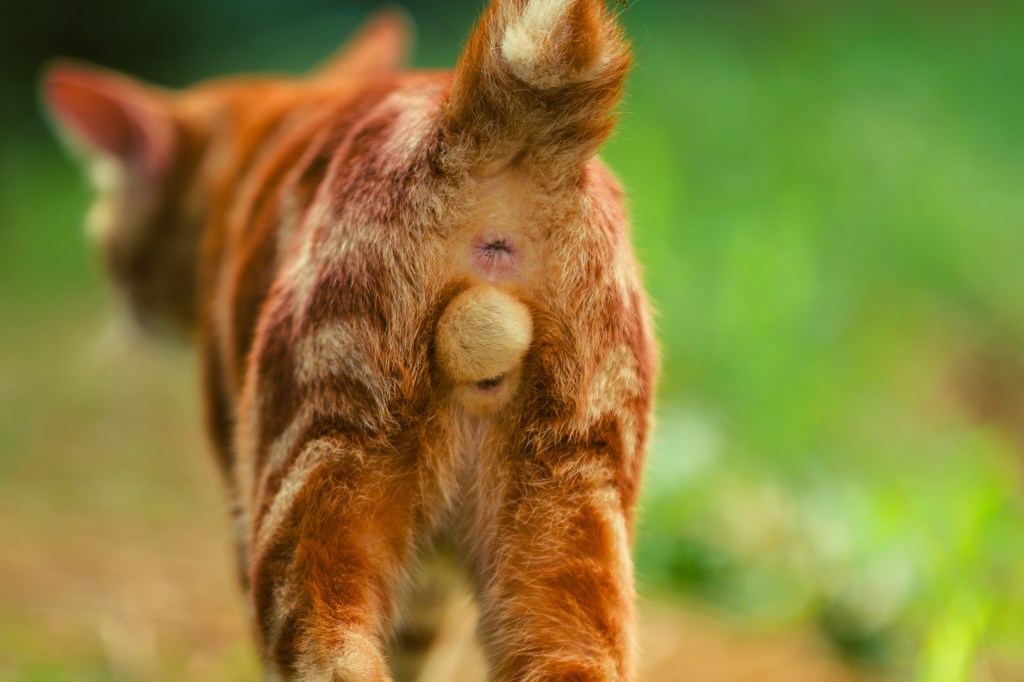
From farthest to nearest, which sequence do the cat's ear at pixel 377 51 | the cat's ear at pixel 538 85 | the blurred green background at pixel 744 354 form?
the cat's ear at pixel 377 51, the blurred green background at pixel 744 354, the cat's ear at pixel 538 85

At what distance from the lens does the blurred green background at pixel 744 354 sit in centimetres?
359

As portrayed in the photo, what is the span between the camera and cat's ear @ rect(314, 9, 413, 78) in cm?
397

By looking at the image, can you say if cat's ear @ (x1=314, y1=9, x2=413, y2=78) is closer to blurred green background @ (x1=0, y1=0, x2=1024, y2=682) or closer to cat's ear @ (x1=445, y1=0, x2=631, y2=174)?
blurred green background @ (x1=0, y1=0, x2=1024, y2=682)

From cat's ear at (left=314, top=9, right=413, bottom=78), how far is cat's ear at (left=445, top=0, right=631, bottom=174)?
2133 millimetres

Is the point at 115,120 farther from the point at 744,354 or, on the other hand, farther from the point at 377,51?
the point at 744,354

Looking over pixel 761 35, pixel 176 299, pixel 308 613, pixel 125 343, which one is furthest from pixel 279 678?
pixel 761 35

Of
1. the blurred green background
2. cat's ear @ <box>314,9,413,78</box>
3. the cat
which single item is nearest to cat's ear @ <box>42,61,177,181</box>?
cat's ear @ <box>314,9,413,78</box>

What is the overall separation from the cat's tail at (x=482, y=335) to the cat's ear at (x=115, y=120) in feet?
7.08

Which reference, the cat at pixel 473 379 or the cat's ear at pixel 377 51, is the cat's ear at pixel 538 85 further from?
the cat's ear at pixel 377 51

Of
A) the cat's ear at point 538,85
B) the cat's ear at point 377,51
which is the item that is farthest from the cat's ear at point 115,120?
the cat's ear at point 538,85

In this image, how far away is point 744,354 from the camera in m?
4.73

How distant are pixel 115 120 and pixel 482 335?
2.34 m

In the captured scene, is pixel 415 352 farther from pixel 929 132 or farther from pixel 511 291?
pixel 929 132

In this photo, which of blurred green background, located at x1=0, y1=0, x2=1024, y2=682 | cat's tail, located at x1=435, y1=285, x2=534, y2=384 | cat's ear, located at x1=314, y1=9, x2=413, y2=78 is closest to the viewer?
cat's tail, located at x1=435, y1=285, x2=534, y2=384
